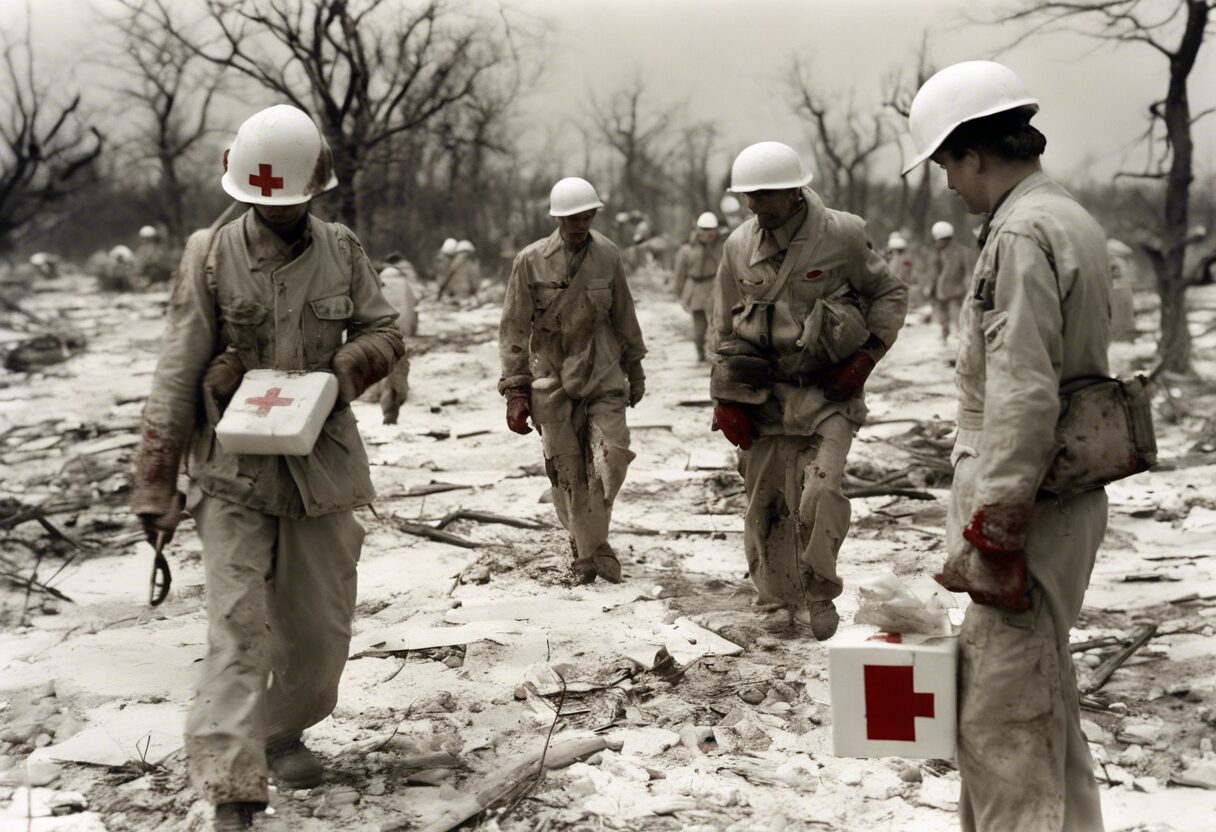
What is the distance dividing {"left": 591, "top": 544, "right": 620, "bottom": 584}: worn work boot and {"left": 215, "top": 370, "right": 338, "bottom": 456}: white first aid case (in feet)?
11.9

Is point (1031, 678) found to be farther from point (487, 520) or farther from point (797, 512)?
point (487, 520)

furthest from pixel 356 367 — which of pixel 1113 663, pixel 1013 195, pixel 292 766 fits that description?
pixel 1113 663

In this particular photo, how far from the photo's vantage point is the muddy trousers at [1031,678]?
3.43 meters

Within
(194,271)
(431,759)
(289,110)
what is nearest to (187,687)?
(431,759)

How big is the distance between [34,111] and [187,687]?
973cm

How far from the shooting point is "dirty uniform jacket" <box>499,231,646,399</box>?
24.9 feet

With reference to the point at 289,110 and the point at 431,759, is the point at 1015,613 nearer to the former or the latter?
the point at 431,759

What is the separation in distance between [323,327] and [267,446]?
1.92 feet

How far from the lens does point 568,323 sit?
25.1 feet

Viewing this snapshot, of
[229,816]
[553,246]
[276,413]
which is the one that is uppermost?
[553,246]

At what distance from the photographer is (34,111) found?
45.2 feet

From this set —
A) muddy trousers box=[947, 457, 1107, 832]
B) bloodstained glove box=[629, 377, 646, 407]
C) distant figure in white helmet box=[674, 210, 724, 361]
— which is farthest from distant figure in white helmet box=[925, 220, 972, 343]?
muddy trousers box=[947, 457, 1107, 832]

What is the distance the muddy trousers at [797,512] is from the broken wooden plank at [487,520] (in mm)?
2888

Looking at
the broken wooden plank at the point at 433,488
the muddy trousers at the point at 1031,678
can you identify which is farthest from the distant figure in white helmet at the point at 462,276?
the muddy trousers at the point at 1031,678
